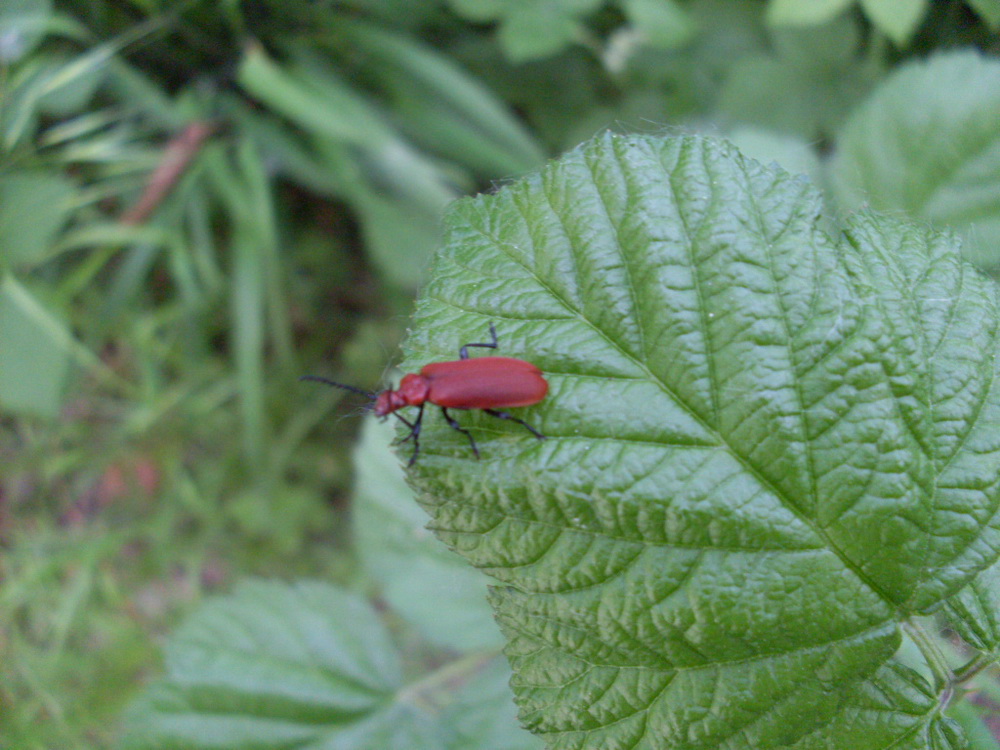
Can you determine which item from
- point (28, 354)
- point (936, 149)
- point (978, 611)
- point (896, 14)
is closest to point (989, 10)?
point (896, 14)

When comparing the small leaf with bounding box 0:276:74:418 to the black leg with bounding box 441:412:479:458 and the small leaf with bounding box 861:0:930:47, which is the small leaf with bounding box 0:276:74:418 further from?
the small leaf with bounding box 861:0:930:47

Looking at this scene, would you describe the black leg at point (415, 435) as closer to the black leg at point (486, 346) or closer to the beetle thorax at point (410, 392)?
the beetle thorax at point (410, 392)

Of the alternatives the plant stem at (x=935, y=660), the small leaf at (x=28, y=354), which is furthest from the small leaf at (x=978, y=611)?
the small leaf at (x=28, y=354)

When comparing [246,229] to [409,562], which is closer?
[409,562]

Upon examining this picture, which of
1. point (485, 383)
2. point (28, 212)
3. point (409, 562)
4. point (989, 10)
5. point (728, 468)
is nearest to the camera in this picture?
point (728, 468)

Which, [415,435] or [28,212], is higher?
[28,212]

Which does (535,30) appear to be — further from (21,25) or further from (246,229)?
(21,25)
